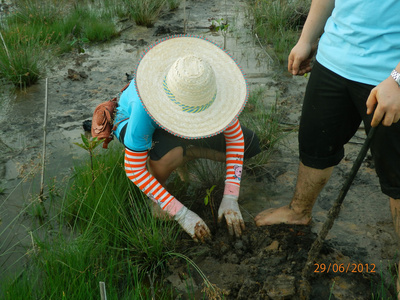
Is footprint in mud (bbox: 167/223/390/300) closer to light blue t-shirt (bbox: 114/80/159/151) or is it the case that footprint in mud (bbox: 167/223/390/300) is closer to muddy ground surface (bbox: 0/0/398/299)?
muddy ground surface (bbox: 0/0/398/299)

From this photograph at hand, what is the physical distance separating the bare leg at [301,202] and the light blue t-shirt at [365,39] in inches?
24.7

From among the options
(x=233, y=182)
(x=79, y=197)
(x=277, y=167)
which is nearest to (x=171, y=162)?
(x=233, y=182)

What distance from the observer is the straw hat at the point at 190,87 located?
6.73 ft

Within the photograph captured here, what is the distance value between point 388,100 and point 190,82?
2.86 feet

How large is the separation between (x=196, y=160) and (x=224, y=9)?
13.5ft

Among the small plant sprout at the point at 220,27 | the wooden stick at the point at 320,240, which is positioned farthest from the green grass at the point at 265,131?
the small plant sprout at the point at 220,27

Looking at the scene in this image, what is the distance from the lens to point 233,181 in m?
2.50

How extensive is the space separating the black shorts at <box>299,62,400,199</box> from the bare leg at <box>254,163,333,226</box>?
80mm

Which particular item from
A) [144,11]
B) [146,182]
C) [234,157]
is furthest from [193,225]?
[144,11]

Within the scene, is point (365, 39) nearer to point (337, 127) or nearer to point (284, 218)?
point (337, 127)

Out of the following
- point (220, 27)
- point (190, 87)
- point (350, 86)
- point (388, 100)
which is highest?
point (388, 100)

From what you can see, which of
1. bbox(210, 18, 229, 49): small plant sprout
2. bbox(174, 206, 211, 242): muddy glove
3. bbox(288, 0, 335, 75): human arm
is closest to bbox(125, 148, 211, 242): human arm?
bbox(174, 206, 211, 242): muddy glove

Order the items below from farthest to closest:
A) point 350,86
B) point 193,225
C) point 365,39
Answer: point 193,225 → point 350,86 → point 365,39

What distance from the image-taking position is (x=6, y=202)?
2781mm
